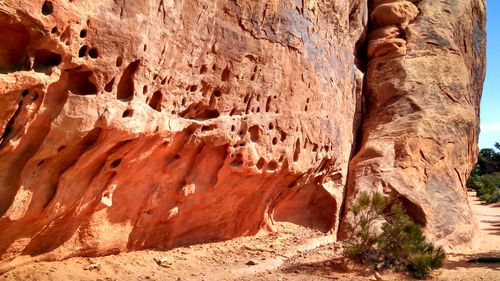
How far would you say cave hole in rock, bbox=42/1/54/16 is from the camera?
4828 mm

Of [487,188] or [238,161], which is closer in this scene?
[238,161]

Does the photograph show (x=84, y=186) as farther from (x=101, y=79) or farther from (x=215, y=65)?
(x=215, y=65)

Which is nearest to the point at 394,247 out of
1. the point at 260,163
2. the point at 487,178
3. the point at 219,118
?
the point at 260,163

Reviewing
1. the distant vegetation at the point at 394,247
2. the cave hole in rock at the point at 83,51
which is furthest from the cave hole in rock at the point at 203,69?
the distant vegetation at the point at 394,247

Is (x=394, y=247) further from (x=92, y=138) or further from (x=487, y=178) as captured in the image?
(x=487, y=178)

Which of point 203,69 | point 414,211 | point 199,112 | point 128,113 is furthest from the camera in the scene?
point 414,211

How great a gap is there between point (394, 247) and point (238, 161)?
3626 millimetres

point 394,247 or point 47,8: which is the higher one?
point 47,8

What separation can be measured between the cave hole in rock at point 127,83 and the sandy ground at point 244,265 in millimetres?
2483

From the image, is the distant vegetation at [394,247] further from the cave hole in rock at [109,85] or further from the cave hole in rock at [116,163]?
the cave hole in rock at [109,85]

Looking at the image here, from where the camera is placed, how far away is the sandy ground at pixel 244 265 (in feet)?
19.3

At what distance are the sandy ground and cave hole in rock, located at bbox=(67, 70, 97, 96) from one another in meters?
2.39

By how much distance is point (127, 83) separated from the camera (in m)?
6.09

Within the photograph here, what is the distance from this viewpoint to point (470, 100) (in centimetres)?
1400
